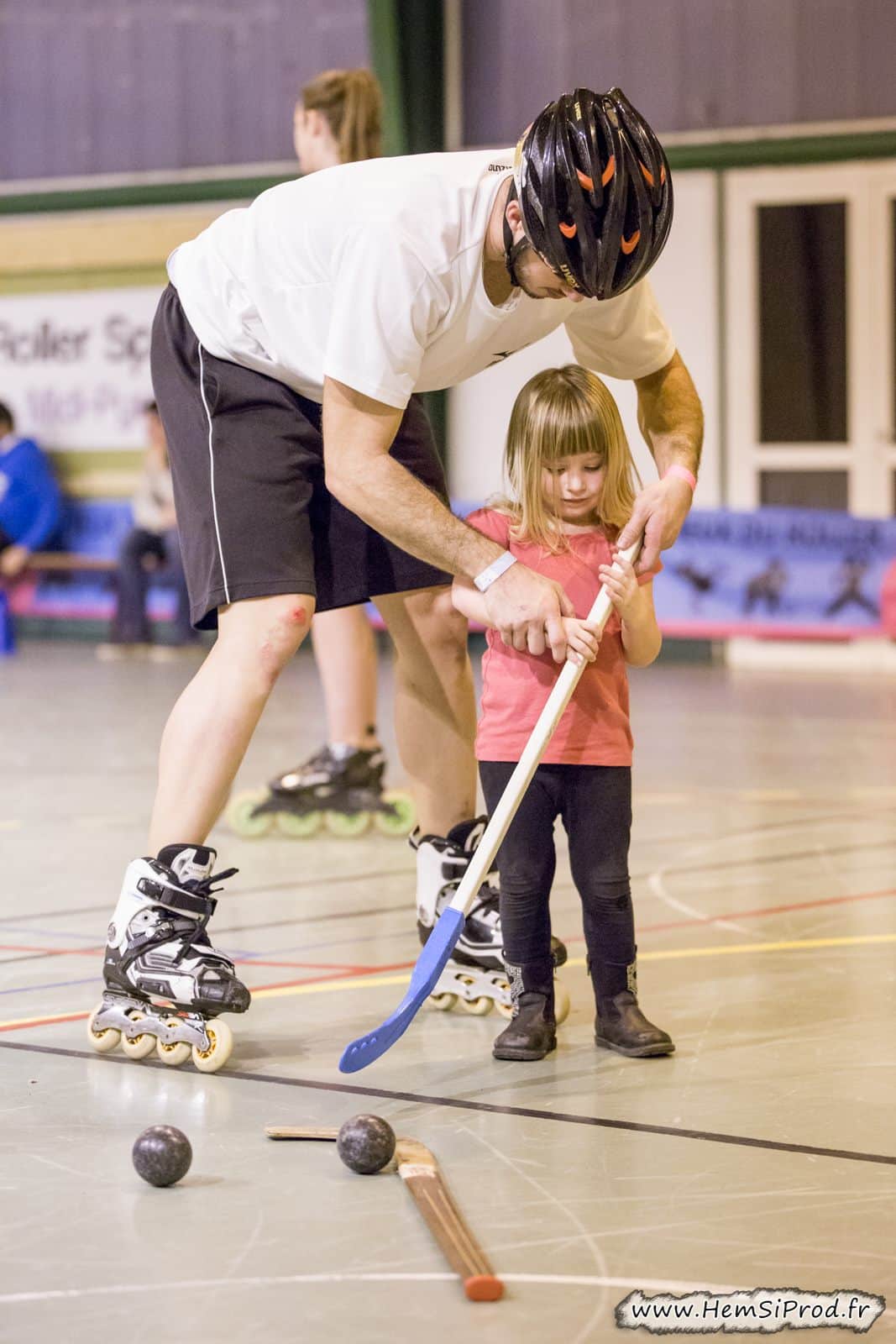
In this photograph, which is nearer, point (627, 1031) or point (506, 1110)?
point (506, 1110)

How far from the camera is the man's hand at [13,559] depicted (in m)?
12.6

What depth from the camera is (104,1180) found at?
240 cm

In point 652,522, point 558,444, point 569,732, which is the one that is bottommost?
point 569,732

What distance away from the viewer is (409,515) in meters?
2.92

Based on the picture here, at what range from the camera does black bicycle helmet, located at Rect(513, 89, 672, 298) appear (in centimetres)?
277

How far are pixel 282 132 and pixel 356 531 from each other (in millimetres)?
9497

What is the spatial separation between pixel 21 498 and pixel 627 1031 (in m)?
10.3

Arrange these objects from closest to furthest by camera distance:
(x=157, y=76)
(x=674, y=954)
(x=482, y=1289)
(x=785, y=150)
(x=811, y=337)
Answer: (x=482, y=1289) → (x=674, y=954) → (x=785, y=150) → (x=811, y=337) → (x=157, y=76)

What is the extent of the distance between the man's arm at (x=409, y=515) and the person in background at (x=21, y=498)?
10026mm

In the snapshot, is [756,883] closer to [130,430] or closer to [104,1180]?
[104,1180]

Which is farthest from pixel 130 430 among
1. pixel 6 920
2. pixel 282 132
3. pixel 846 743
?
pixel 6 920

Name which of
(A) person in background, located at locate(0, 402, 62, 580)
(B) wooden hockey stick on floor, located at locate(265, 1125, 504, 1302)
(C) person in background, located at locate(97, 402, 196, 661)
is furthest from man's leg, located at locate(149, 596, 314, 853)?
(A) person in background, located at locate(0, 402, 62, 580)

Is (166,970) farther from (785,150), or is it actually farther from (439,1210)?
(785,150)

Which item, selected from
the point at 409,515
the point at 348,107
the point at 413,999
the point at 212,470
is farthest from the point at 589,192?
the point at 348,107
